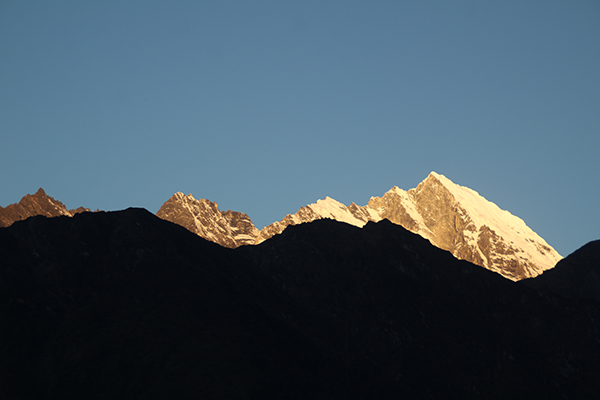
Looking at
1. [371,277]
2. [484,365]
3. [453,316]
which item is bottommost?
[484,365]

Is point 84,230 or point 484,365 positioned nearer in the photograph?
point 484,365

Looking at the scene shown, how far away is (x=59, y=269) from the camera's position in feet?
454

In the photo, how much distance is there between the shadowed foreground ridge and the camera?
114062mm

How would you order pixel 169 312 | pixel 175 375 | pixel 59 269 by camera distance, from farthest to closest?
pixel 59 269, pixel 169 312, pixel 175 375

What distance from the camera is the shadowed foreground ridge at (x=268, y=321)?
11406 centimetres

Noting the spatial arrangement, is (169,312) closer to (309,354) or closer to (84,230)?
(309,354)

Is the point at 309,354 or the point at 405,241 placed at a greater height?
the point at 405,241

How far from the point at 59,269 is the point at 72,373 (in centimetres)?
3263

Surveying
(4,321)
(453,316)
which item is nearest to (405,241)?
(453,316)

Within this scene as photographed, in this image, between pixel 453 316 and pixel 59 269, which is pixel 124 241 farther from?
pixel 453 316

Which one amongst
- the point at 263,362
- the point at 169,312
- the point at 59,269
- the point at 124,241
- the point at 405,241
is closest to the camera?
the point at 263,362

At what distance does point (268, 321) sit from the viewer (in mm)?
136500

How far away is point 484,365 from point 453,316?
56.0ft

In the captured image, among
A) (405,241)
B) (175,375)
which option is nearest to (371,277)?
(405,241)
